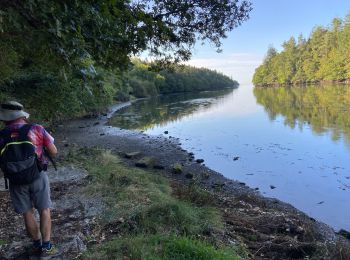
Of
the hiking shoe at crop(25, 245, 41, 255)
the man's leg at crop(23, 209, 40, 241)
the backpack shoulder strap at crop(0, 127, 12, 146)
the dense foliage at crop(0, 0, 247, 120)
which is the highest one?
the dense foliage at crop(0, 0, 247, 120)

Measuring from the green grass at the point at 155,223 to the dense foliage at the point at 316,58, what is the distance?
92.9 metres

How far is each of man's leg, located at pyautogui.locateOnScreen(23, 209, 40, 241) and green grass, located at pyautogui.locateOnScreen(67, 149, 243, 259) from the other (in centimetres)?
75

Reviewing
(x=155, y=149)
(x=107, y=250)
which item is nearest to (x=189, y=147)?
(x=155, y=149)

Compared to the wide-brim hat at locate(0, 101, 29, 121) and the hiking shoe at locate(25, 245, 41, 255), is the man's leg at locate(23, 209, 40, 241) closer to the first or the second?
the hiking shoe at locate(25, 245, 41, 255)

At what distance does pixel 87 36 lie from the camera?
487 centimetres

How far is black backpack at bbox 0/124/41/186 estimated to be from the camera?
4551 millimetres

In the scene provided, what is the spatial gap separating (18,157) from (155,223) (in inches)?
104

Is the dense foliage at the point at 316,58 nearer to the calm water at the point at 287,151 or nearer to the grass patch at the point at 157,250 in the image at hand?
the calm water at the point at 287,151

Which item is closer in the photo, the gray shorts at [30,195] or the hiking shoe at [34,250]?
the gray shorts at [30,195]

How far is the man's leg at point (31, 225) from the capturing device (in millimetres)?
4934

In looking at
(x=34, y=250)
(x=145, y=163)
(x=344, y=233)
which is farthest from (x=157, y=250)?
(x=145, y=163)

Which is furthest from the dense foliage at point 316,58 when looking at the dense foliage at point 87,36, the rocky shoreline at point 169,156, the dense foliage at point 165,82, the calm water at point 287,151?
the dense foliage at point 87,36

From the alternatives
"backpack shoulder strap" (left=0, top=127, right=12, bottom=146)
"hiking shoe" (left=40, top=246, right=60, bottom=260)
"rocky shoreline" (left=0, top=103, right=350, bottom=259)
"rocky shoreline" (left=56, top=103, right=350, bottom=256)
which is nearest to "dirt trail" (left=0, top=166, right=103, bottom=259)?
"rocky shoreline" (left=0, top=103, right=350, bottom=259)

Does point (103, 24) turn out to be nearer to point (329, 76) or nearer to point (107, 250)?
point (107, 250)
